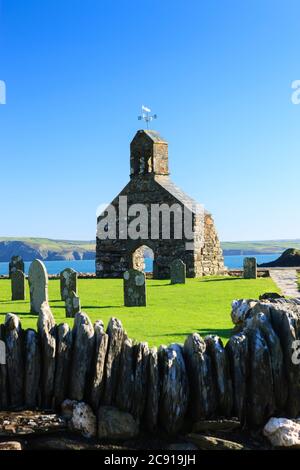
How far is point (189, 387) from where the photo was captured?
712 centimetres

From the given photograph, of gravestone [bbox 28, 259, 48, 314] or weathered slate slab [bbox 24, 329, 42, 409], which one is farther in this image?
gravestone [bbox 28, 259, 48, 314]

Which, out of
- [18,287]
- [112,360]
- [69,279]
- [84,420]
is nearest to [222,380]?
[112,360]

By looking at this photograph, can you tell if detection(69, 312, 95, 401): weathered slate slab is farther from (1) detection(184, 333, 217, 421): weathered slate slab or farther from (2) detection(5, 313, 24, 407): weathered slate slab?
(1) detection(184, 333, 217, 421): weathered slate slab

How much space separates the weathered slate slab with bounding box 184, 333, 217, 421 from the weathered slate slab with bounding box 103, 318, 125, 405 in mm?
820

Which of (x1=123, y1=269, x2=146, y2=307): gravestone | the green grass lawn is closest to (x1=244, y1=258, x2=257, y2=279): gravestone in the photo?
the green grass lawn

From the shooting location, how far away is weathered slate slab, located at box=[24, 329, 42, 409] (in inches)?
278

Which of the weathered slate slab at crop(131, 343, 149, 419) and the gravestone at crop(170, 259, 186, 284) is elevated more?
the gravestone at crop(170, 259, 186, 284)

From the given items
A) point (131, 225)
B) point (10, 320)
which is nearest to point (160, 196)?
point (131, 225)

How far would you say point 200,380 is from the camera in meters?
6.98

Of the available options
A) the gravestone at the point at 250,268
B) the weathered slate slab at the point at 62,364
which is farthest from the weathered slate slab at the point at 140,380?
the gravestone at the point at 250,268

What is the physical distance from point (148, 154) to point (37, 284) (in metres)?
22.7

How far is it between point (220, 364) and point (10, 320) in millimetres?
2535
